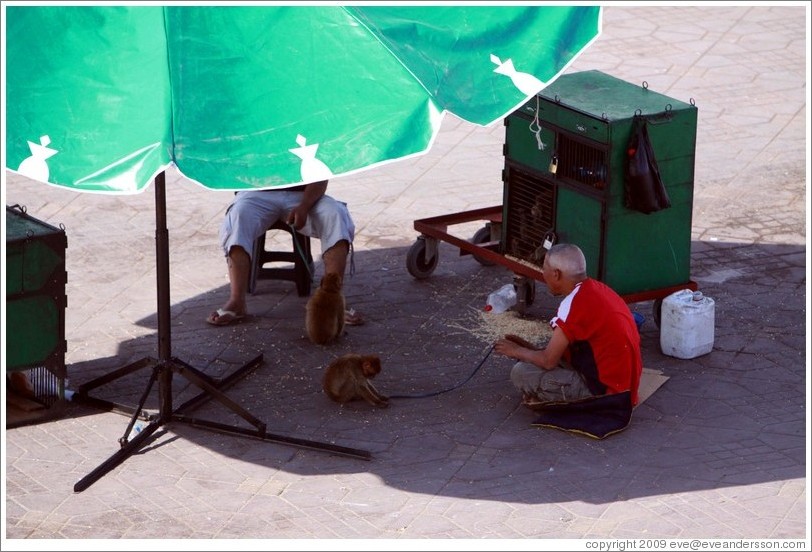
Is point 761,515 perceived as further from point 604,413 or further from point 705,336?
point 705,336

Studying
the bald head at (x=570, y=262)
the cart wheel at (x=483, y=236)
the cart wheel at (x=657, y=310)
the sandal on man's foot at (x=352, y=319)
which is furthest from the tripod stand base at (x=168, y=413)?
the cart wheel at (x=483, y=236)

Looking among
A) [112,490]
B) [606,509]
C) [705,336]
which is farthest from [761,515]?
[112,490]

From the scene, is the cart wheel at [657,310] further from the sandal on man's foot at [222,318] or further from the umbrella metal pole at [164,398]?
the sandal on man's foot at [222,318]

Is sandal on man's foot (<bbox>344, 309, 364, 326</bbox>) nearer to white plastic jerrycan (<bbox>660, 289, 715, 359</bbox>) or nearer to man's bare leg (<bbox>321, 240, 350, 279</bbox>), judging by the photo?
man's bare leg (<bbox>321, 240, 350, 279</bbox>)

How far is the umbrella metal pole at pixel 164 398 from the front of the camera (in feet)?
22.6

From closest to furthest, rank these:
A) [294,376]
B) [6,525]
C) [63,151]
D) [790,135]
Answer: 1. [63,151]
2. [6,525]
3. [294,376]
4. [790,135]

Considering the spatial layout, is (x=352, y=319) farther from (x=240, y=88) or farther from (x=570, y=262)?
(x=240, y=88)

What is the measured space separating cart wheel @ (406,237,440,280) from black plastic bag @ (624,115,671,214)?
1818mm

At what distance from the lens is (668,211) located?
8156mm

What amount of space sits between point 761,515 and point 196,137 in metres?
3.08

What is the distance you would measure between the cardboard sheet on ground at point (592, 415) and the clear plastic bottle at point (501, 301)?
5.11 feet

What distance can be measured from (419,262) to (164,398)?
2555 millimetres

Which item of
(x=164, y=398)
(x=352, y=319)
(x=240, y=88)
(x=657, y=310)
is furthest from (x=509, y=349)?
(x=240, y=88)

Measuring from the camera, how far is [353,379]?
7449 mm
